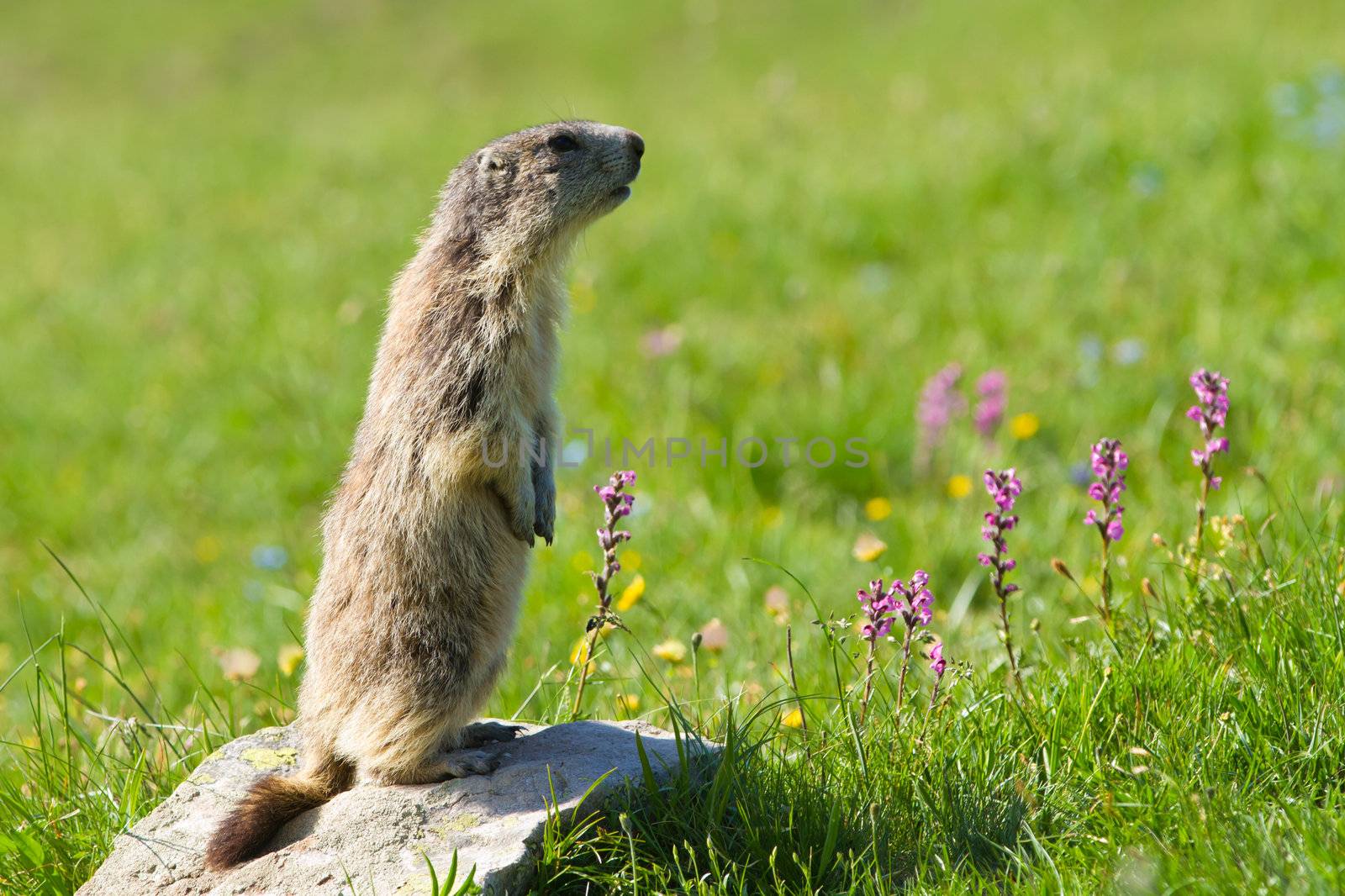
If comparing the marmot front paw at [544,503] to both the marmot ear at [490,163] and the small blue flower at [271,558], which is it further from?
the small blue flower at [271,558]

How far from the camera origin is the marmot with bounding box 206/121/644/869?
3.18m

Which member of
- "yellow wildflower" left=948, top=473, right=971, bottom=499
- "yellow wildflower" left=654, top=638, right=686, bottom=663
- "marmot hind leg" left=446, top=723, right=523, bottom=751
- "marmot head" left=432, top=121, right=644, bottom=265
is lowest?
"marmot hind leg" left=446, top=723, right=523, bottom=751

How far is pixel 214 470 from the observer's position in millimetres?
7449

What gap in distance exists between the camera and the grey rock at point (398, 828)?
112 inches

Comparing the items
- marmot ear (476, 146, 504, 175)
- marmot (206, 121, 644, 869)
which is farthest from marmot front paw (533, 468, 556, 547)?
marmot ear (476, 146, 504, 175)

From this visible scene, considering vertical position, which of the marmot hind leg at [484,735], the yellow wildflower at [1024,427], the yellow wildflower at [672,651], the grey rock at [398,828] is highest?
the yellow wildflower at [1024,427]

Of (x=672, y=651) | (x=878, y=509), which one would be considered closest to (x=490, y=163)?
(x=672, y=651)

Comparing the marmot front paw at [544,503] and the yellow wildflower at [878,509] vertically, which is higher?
the marmot front paw at [544,503]

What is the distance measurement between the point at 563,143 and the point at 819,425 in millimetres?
2897

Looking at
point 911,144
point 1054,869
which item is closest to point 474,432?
point 1054,869

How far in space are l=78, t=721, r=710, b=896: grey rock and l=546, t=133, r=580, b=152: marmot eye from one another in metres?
1.62

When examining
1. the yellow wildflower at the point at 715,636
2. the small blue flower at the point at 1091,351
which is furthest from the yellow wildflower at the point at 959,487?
the yellow wildflower at the point at 715,636

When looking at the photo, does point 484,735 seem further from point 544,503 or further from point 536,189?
point 536,189

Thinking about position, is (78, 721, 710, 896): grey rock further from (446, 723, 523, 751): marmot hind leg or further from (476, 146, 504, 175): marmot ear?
(476, 146, 504, 175): marmot ear
